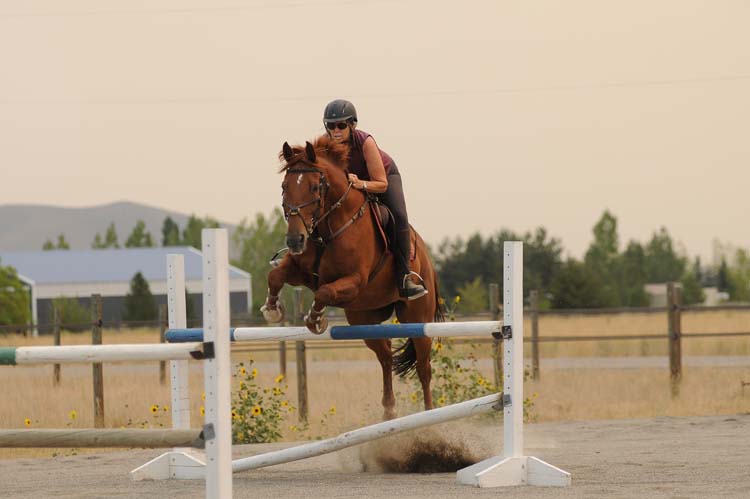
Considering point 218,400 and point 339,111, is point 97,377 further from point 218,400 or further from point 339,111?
point 218,400

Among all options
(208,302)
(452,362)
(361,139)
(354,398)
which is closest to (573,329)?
(354,398)

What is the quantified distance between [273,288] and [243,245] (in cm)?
6631

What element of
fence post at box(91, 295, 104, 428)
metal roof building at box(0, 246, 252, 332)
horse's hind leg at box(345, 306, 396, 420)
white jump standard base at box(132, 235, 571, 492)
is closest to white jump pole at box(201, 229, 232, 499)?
white jump standard base at box(132, 235, 571, 492)

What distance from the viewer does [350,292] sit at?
652cm

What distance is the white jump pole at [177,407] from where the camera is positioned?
6.91 m

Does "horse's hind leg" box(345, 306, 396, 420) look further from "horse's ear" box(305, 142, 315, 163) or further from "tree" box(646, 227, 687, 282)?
"tree" box(646, 227, 687, 282)

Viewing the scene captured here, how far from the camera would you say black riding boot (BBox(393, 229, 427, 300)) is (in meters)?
7.23

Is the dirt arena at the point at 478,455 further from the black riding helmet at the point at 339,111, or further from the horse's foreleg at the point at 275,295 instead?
the black riding helmet at the point at 339,111

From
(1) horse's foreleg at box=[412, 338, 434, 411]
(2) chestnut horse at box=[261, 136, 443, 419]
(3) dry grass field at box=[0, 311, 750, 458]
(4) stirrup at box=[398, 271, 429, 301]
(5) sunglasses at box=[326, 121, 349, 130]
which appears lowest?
(3) dry grass field at box=[0, 311, 750, 458]

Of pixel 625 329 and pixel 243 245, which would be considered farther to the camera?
pixel 243 245

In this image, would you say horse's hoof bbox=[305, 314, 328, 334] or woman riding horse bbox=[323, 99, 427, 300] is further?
woman riding horse bbox=[323, 99, 427, 300]

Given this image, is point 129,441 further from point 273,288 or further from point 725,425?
point 725,425

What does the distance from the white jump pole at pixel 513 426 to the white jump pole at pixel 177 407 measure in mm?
1720

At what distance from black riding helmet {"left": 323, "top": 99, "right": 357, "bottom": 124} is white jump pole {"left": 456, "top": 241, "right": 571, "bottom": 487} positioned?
1.50 meters
